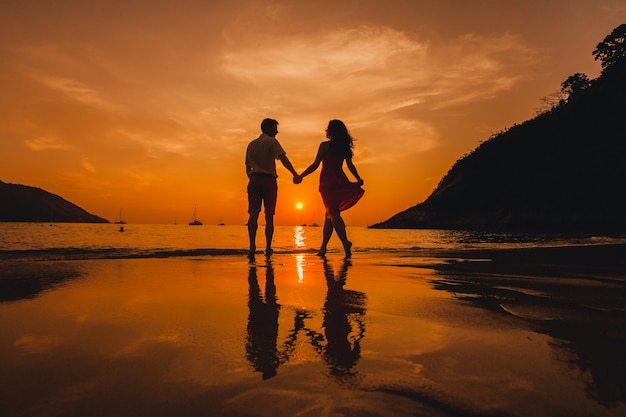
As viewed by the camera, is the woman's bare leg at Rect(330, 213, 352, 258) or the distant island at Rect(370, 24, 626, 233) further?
the distant island at Rect(370, 24, 626, 233)

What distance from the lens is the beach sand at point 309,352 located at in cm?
116

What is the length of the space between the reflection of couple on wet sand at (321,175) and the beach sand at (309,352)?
4.37 metres

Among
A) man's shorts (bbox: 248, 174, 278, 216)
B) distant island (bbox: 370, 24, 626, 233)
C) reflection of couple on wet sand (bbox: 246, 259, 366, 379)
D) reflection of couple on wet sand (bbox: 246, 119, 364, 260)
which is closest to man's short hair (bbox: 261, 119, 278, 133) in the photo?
reflection of couple on wet sand (bbox: 246, 119, 364, 260)

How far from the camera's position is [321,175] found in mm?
7930

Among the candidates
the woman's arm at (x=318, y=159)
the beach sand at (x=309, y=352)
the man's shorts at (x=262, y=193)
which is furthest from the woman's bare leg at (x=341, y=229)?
the beach sand at (x=309, y=352)

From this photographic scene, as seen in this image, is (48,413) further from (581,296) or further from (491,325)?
(581,296)

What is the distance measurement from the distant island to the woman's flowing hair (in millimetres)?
56134

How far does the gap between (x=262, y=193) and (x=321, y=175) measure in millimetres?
1220

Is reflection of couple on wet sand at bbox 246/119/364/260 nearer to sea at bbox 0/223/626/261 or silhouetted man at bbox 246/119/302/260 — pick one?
silhouetted man at bbox 246/119/302/260

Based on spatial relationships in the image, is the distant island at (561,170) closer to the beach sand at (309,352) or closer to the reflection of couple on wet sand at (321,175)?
the reflection of couple on wet sand at (321,175)

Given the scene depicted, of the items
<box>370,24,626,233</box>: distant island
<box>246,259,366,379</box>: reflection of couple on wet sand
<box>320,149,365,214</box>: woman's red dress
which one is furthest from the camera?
<box>370,24,626,233</box>: distant island

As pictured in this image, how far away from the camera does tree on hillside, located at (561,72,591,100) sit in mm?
82875

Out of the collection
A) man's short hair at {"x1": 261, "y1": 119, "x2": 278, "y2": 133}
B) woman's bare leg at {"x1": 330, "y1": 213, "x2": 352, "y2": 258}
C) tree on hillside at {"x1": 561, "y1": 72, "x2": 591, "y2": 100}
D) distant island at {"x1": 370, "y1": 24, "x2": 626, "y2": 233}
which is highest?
tree on hillside at {"x1": 561, "y1": 72, "x2": 591, "y2": 100}

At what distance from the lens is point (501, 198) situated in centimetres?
7838
